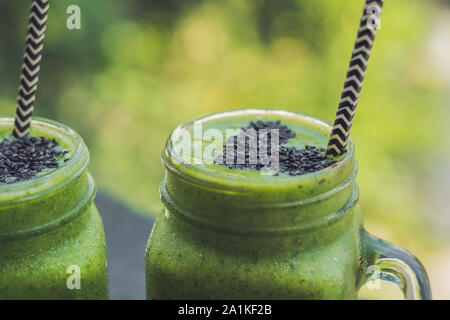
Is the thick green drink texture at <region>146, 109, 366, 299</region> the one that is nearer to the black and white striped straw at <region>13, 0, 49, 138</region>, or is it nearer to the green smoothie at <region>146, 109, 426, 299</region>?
the green smoothie at <region>146, 109, 426, 299</region>

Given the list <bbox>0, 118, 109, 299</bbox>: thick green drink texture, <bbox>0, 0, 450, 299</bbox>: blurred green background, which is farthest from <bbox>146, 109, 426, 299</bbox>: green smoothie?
<bbox>0, 0, 450, 299</bbox>: blurred green background

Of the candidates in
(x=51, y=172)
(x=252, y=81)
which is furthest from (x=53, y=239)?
(x=252, y=81)

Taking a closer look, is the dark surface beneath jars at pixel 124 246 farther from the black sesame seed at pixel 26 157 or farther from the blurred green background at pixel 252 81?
the blurred green background at pixel 252 81

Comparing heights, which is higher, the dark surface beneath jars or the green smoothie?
the green smoothie

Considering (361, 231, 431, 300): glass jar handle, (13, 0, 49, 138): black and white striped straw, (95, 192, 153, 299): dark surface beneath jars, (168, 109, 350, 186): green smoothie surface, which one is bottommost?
(95, 192, 153, 299): dark surface beneath jars

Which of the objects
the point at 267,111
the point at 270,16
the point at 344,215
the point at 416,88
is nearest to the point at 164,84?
the point at 270,16

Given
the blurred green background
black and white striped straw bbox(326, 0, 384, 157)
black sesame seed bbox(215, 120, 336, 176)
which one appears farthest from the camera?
the blurred green background
